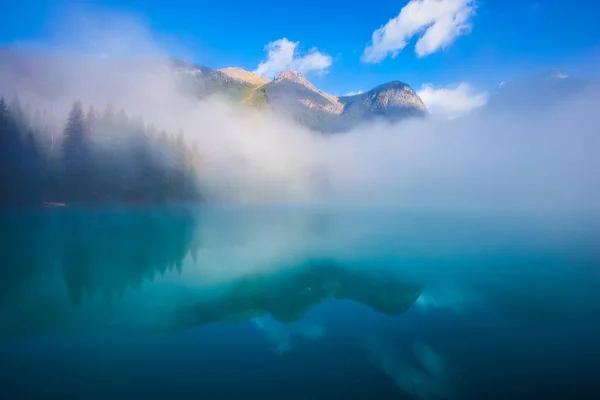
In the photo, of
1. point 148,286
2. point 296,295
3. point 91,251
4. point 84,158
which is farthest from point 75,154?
point 296,295

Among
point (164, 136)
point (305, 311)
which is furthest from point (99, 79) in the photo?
point (305, 311)

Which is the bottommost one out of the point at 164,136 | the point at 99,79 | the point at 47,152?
the point at 47,152

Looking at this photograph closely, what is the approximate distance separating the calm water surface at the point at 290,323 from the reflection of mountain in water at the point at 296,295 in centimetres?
10

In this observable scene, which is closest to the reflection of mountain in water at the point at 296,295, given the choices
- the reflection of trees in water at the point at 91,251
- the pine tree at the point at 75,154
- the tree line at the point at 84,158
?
the reflection of trees in water at the point at 91,251

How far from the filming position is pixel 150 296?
1466 centimetres

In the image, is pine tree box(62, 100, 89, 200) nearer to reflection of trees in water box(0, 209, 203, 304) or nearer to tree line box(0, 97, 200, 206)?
tree line box(0, 97, 200, 206)

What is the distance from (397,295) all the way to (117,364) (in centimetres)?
1267

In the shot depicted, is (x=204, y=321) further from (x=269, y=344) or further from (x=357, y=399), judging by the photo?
(x=357, y=399)

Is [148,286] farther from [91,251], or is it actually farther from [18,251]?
[18,251]

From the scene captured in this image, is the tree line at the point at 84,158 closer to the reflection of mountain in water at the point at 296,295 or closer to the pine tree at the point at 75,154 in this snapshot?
the pine tree at the point at 75,154

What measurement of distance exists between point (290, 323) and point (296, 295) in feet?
9.89

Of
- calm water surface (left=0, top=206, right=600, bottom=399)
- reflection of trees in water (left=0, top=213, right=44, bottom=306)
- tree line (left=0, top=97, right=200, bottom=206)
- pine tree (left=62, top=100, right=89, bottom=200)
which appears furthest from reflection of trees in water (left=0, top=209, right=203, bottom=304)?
pine tree (left=62, top=100, right=89, bottom=200)

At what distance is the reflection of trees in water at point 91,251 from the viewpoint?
52.3 feet

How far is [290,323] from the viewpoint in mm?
12492
